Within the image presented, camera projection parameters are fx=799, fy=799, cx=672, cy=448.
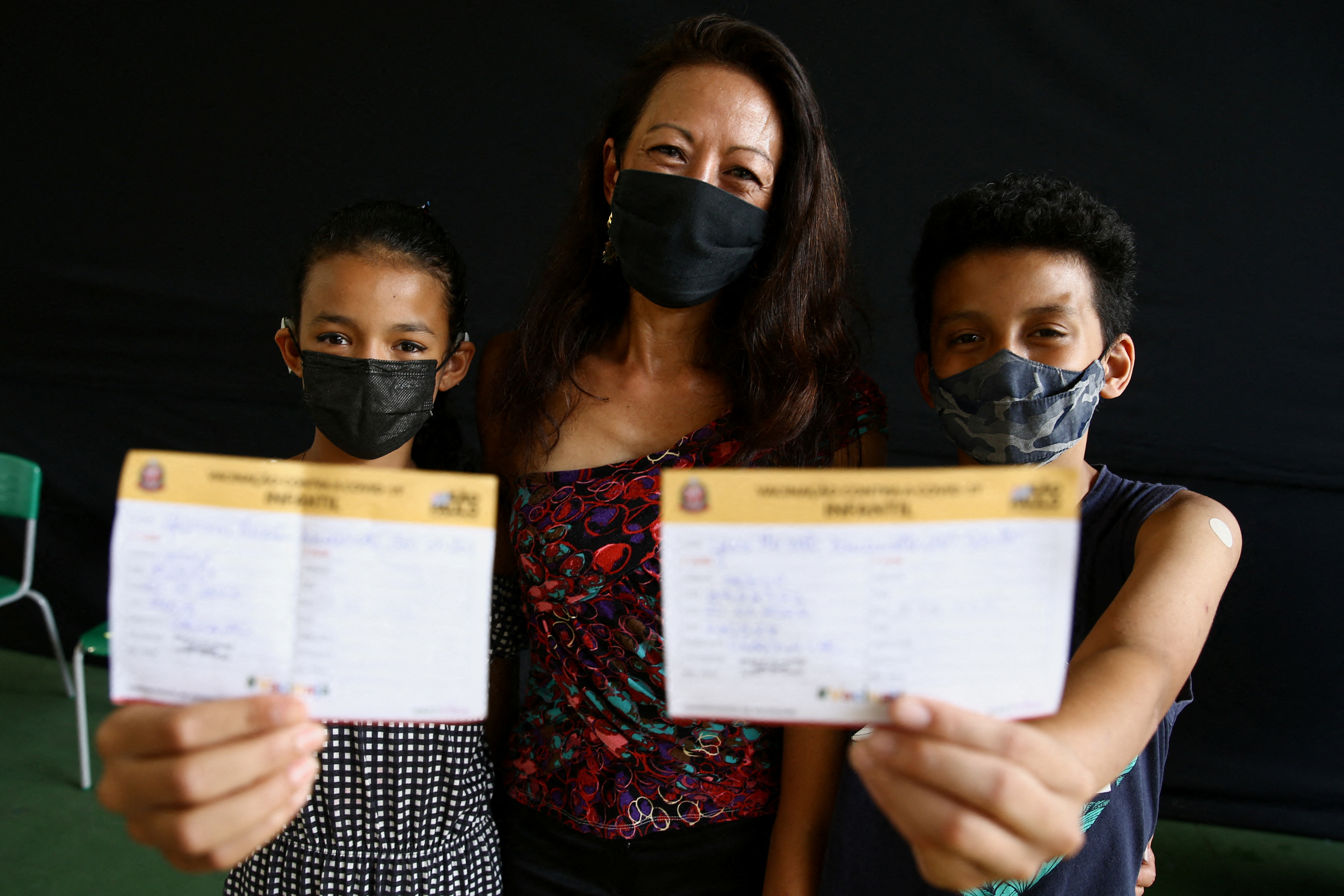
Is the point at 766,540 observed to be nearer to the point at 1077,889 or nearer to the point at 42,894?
the point at 1077,889

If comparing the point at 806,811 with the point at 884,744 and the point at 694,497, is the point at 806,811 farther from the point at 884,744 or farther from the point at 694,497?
the point at 694,497

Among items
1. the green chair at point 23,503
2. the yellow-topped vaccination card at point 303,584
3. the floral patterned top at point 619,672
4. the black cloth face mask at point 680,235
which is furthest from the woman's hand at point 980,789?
the green chair at point 23,503

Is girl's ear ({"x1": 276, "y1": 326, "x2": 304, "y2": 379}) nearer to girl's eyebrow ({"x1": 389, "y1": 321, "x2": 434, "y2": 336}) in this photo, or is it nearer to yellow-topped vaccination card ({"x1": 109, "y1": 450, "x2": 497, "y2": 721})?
girl's eyebrow ({"x1": 389, "y1": 321, "x2": 434, "y2": 336})

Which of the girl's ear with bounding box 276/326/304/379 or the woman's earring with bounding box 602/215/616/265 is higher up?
the woman's earring with bounding box 602/215/616/265

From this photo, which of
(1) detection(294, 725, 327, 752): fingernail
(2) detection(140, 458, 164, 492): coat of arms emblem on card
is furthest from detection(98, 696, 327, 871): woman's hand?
(2) detection(140, 458, 164, 492): coat of arms emblem on card

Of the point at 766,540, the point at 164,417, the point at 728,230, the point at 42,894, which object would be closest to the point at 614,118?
the point at 728,230

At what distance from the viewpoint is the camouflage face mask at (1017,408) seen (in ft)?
3.77

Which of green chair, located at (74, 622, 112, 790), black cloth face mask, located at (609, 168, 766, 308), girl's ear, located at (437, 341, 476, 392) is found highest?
black cloth face mask, located at (609, 168, 766, 308)

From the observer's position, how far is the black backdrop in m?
2.29

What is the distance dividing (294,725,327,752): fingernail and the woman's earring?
905 mm

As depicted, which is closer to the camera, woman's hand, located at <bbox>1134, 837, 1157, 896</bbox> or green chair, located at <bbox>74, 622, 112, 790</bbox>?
woman's hand, located at <bbox>1134, 837, 1157, 896</bbox>

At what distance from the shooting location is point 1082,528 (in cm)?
119

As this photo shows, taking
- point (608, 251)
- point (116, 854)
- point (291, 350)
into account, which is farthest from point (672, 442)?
point (116, 854)

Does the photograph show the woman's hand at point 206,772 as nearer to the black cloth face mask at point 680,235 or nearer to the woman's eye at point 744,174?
the black cloth face mask at point 680,235
